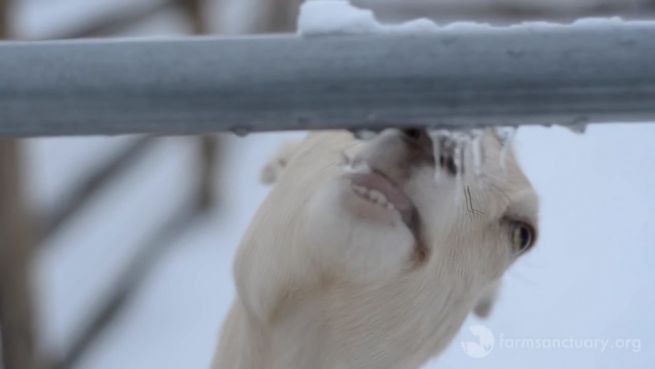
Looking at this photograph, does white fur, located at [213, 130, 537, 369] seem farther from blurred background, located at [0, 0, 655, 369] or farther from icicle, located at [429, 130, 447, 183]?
blurred background, located at [0, 0, 655, 369]

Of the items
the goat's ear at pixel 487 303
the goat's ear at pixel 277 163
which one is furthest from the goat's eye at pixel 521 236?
the goat's ear at pixel 277 163

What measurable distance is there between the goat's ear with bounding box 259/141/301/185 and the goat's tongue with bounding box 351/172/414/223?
61 centimetres

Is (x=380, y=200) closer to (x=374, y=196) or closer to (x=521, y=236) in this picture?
(x=374, y=196)

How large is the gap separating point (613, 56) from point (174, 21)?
143 inches

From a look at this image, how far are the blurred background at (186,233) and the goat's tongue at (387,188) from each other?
3.27ft

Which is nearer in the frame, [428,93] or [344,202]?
[428,93]

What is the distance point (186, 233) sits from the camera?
414 centimetres

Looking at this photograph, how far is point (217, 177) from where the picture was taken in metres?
4.32

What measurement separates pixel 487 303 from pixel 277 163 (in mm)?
439

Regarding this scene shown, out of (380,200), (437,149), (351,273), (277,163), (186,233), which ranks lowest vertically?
(186,233)

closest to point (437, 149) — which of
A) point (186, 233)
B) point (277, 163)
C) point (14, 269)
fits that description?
point (277, 163)

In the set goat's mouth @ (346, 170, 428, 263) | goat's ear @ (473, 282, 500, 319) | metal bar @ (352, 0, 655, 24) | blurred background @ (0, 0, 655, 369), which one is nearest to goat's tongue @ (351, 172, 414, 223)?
goat's mouth @ (346, 170, 428, 263)

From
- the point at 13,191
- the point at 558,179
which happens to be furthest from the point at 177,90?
the point at 558,179

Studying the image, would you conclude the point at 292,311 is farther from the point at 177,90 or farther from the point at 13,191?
the point at 13,191
